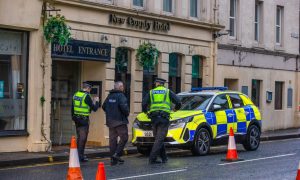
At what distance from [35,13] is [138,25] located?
5.10m

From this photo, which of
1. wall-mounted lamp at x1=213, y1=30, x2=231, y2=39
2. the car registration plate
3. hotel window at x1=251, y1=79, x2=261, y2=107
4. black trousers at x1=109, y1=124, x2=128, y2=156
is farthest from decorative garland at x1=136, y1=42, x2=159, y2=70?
hotel window at x1=251, y1=79, x2=261, y2=107

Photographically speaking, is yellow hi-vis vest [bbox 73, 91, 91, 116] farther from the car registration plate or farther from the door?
the door

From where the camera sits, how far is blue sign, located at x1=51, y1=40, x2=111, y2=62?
19764mm

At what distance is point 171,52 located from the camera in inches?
982

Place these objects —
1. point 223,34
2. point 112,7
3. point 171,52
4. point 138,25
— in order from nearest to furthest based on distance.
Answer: point 112,7 → point 138,25 → point 171,52 → point 223,34

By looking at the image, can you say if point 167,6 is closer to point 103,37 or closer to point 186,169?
point 103,37

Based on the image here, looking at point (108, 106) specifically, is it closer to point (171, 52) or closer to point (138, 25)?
point (138, 25)

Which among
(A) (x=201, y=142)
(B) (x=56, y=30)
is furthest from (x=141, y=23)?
(A) (x=201, y=142)

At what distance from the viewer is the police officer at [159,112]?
15969 mm

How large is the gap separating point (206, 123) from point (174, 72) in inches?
298

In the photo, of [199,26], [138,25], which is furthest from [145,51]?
[199,26]

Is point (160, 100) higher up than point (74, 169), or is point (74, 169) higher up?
point (160, 100)

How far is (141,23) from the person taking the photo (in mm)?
23281

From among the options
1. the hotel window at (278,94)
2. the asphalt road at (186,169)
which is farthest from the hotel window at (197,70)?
the asphalt road at (186,169)
